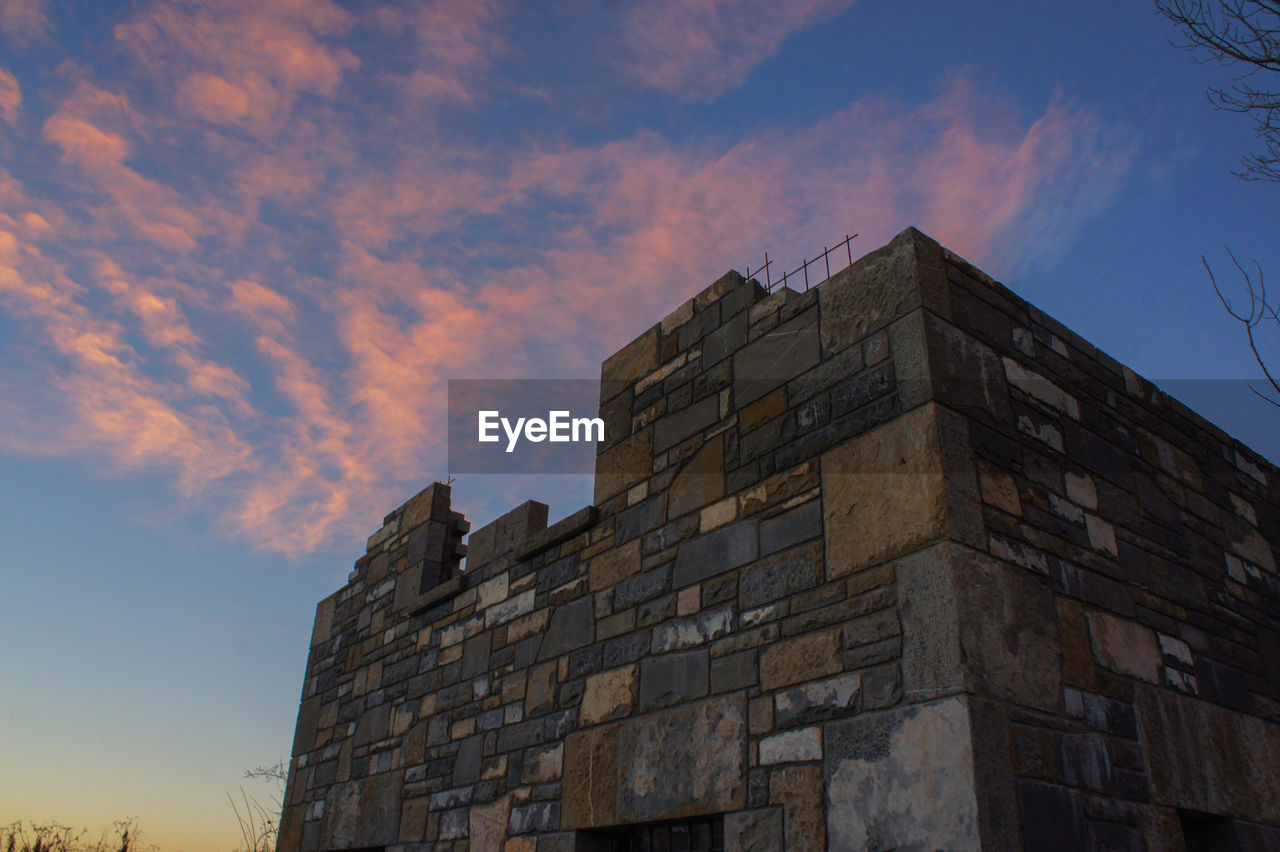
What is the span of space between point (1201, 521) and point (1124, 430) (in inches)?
26.6

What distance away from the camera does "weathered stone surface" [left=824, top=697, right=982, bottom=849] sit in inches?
117

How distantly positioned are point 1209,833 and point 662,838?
223cm

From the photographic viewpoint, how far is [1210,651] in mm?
4305

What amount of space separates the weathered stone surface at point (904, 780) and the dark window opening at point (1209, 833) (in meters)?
1.46

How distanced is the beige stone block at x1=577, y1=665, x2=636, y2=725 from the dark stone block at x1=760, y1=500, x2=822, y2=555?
3.13 feet

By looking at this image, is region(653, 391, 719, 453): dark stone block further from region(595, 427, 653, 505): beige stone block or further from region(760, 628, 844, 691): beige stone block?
region(760, 628, 844, 691): beige stone block

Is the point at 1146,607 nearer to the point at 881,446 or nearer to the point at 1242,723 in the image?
the point at 1242,723

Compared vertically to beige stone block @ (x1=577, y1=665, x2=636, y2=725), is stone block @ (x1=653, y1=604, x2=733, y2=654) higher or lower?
higher

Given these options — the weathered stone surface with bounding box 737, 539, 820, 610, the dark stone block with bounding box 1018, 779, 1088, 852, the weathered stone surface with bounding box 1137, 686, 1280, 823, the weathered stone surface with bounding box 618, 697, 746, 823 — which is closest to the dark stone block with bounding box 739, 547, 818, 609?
the weathered stone surface with bounding box 737, 539, 820, 610

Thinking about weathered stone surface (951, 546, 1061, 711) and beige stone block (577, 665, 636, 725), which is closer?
weathered stone surface (951, 546, 1061, 711)

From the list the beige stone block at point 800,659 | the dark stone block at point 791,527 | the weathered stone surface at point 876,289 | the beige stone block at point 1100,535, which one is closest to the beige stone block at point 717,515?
the dark stone block at point 791,527

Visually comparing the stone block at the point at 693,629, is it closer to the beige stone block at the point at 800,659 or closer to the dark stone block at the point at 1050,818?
the beige stone block at the point at 800,659

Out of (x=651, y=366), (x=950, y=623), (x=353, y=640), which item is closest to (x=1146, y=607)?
(x=950, y=623)

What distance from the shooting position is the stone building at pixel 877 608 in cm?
327
